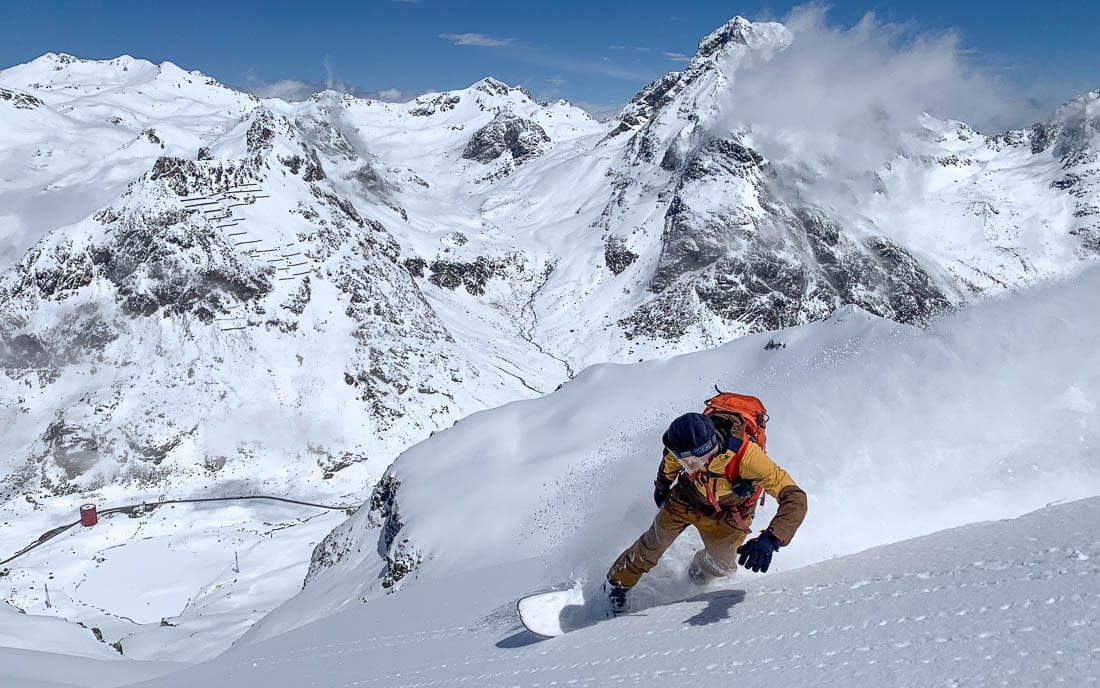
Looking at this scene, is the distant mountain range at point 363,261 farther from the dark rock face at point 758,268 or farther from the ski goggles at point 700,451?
the ski goggles at point 700,451

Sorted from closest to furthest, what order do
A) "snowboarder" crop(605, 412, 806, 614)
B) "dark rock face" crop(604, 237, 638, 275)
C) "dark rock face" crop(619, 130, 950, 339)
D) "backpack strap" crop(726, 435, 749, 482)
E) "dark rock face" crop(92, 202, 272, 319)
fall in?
"snowboarder" crop(605, 412, 806, 614) → "backpack strap" crop(726, 435, 749, 482) → "dark rock face" crop(92, 202, 272, 319) → "dark rock face" crop(619, 130, 950, 339) → "dark rock face" crop(604, 237, 638, 275)

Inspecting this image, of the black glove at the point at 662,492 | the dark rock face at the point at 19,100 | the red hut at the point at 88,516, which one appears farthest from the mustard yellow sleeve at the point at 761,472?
the dark rock face at the point at 19,100

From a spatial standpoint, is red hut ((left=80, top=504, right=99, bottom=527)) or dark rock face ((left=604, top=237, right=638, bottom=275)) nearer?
red hut ((left=80, top=504, right=99, bottom=527))

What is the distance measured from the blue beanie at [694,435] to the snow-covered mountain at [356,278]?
9.40 feet

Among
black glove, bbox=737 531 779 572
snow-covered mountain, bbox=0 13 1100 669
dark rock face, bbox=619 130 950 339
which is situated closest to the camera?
black glove, bbox=737 531 779 572

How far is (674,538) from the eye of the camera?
6.73m

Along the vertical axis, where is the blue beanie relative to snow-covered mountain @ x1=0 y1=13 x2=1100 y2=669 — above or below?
below

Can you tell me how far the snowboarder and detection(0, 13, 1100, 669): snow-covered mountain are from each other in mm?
1819

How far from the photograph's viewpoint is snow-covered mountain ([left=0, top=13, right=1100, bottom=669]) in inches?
2240

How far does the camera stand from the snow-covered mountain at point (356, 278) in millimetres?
56906

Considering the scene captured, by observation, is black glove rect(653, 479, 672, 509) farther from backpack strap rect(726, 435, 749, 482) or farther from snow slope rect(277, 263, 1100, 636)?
snow slope rect(277, 263, 1100, 636)

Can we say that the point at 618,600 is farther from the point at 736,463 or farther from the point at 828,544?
the point at 828,544

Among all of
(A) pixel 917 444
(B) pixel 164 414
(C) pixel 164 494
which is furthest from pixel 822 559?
(B) pixel 164 414

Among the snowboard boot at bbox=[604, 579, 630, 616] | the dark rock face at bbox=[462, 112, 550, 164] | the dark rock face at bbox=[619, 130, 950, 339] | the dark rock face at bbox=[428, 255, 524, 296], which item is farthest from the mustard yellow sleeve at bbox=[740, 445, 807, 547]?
the dark rock face at bbox=[462, 112, 550, 164]
